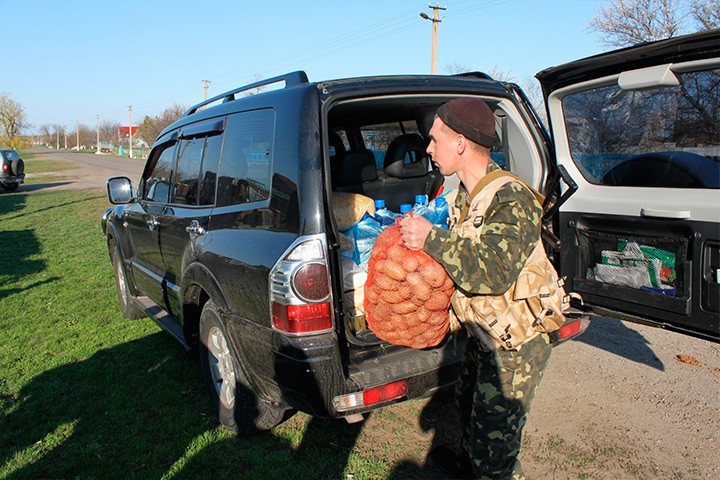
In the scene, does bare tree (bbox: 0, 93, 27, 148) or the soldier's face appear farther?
bare tree (bbox: 0, 93, 27, 148)

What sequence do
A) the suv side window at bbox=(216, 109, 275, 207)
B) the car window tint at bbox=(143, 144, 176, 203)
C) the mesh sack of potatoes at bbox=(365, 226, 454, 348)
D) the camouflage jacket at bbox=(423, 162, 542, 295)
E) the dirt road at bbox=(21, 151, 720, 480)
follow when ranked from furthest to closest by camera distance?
the car window tint at bbox=(143, 144, 176, 203), the dirt road at bbox=(21, 151, 720, 480), the suv side window at bbox=(216, 109, 275, 207), the mesh sack of potatoes at bbox=(365, 226, 454, 348), the camouflage jacket at bbox=(423, 162, 542, 295)

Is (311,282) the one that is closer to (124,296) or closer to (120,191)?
(120,191)

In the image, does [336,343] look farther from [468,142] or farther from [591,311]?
[591,311]

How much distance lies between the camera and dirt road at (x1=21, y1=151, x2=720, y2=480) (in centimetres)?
301

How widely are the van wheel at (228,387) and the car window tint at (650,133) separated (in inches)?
89.1

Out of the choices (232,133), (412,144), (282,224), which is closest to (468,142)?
(282,224)

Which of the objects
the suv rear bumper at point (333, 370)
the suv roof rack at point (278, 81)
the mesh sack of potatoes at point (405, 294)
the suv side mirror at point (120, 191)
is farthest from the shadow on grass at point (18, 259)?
the mesh sack of potatoes at point (405, 294)

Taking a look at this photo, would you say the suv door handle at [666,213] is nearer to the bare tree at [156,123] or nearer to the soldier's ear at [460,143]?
the soldier's ear at [460,143]

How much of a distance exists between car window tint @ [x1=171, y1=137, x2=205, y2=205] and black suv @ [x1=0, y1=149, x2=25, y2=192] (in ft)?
74.7

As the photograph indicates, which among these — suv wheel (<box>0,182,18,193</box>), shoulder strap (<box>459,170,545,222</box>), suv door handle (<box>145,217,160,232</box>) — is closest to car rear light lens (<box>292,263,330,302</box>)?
shoulder strap (<box>459,170,545,222</box>)

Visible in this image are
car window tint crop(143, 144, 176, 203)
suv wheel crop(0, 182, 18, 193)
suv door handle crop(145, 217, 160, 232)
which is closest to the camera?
suv door handle crop(145, 217, 160, 232)

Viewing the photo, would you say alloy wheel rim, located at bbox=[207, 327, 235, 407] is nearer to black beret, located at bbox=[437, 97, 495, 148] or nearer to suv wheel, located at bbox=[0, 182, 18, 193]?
black beret, located at bbox=[437, 97, 495, 148]

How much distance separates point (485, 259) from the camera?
199cm

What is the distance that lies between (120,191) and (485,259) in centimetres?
413
